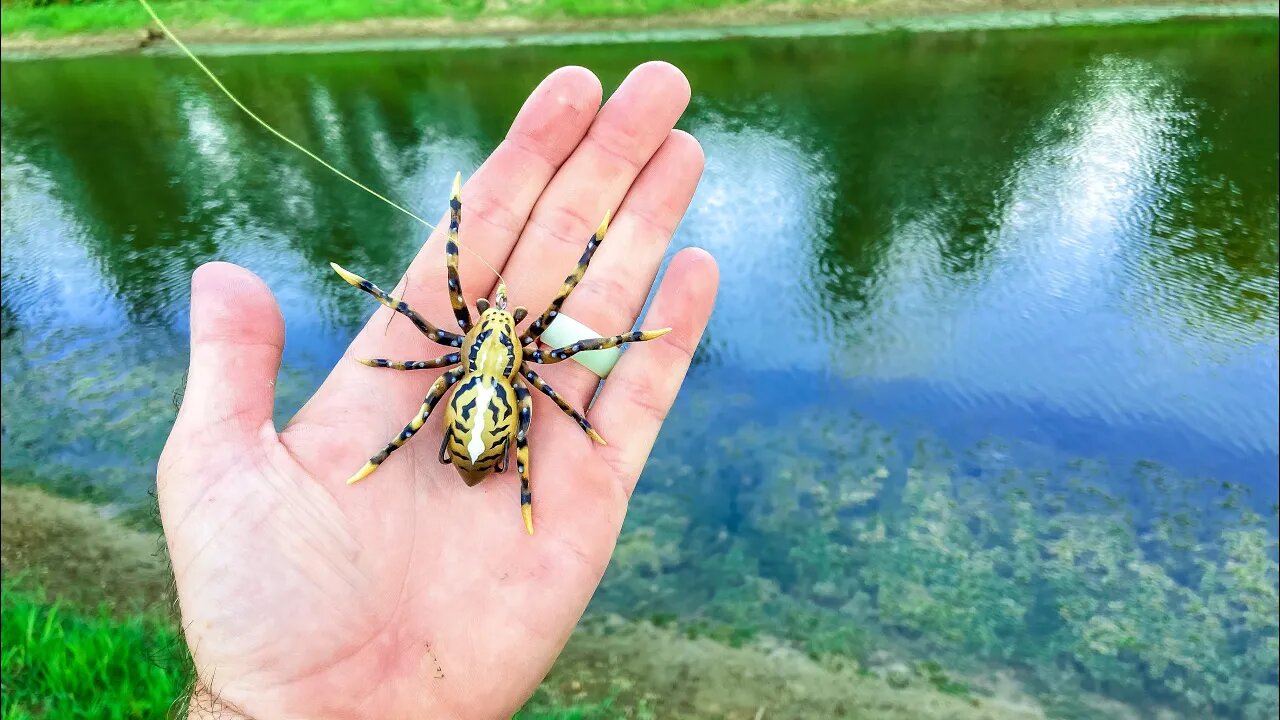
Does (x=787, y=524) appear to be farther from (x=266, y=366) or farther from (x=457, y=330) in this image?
(x=266, y=366)

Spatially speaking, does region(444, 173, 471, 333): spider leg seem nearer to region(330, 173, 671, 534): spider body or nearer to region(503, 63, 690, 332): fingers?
region(330, 173, 671, 534): spider body

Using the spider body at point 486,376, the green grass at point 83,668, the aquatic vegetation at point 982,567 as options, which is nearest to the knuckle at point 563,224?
the spider body at point 486,376

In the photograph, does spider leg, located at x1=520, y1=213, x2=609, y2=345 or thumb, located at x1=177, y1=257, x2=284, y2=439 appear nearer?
thumb, located at x1=177, y1=257, x2=284, y2=439

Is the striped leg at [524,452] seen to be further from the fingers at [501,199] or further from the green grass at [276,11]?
the green grass at [276,11]

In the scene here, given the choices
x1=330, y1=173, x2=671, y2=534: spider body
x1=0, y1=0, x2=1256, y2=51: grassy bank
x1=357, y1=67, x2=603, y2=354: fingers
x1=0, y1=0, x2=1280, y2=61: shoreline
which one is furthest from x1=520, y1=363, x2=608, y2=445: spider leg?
x1=0, y1=0, x2=1256, y2=51: grassy bank

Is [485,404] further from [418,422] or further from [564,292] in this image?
[564,292]

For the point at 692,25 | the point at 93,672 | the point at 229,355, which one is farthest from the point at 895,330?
the point at 692,25

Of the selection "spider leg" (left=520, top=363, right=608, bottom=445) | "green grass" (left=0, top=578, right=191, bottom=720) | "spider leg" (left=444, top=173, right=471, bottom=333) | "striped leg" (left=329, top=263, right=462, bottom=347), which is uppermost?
"spider leg" (left=444, top=173, right=471, bottom=333)
